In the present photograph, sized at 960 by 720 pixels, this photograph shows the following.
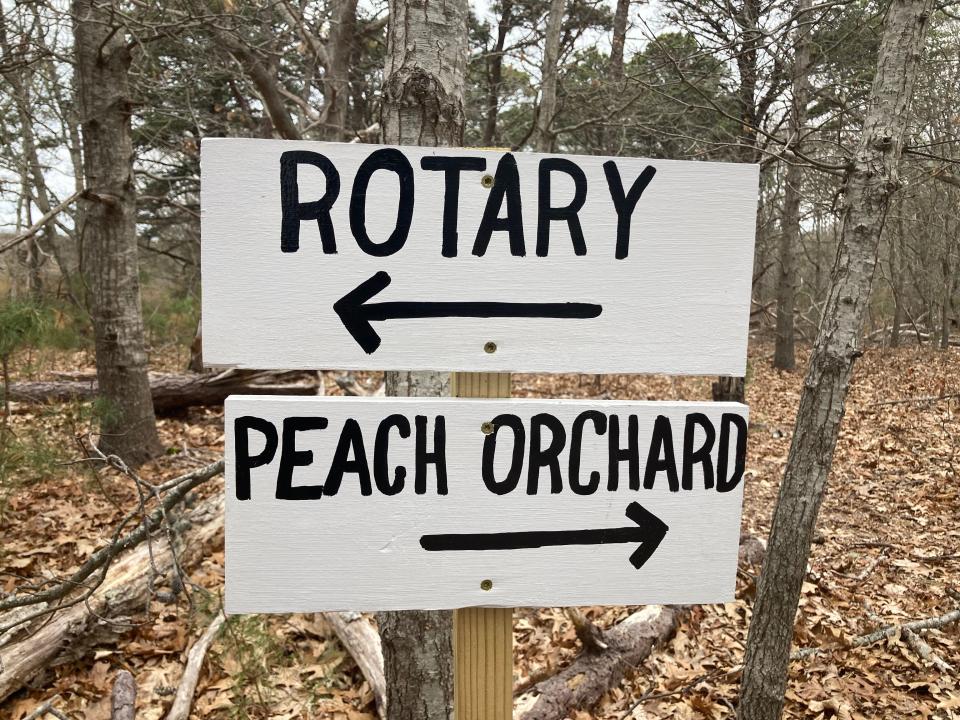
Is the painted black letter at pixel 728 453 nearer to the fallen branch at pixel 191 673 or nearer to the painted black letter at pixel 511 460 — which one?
the painted black letter at pixel 511 460

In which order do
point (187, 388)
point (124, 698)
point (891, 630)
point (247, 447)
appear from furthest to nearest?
1. point (187, 388)
2. point (891, 630)
3. point (124, 698)
4. point (247, 447)

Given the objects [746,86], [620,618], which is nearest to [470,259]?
[620,618]

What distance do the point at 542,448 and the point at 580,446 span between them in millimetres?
78

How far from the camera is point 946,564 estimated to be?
4.00 metres

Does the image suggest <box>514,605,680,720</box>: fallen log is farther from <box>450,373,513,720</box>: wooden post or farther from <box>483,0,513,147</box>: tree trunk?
<box>483,0,513,147</box>: tree trunk

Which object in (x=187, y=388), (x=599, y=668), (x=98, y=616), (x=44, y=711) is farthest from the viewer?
(x=187, y=388)

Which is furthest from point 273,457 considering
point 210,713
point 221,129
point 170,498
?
point 221,129

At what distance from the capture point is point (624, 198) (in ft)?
4.09

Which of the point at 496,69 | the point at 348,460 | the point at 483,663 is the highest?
the point at 496,69

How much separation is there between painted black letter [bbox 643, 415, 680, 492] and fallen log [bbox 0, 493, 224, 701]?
→ 1.93 metres

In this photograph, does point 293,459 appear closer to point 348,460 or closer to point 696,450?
point 348,460

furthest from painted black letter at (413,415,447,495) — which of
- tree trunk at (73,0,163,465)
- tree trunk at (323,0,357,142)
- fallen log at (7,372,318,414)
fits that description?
tree trunk at (323,0,357,142)

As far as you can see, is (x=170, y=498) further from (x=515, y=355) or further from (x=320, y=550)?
(x=515, y=355)

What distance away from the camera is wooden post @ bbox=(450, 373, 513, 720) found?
1336 millimetres
